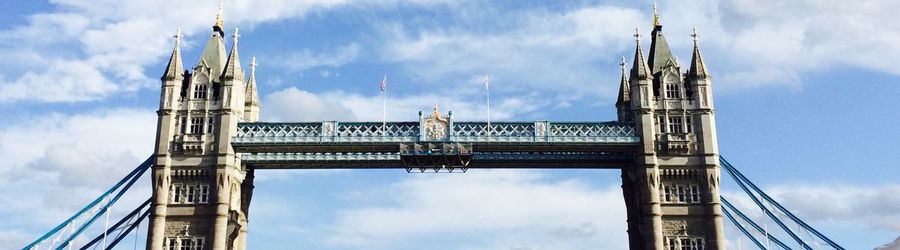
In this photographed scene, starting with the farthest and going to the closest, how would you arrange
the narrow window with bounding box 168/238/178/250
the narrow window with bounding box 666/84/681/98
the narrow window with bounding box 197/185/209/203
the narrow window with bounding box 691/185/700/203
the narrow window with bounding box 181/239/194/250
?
the narrow window with bounding box 666/84/681/98
the narrow window with bounding box 691/185/700/203
the narrow window with bounding box 197/185/209/203
the narrow window with bounding box 181/239/194/250
the narrow window with bounding box 168/238/178/250

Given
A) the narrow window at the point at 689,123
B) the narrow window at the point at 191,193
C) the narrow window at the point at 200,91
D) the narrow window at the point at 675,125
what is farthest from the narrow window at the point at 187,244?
the narrow window at the point at 689,123

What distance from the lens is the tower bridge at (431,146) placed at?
59.3 metres

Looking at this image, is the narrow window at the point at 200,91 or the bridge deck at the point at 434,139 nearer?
the bridge deck at the point at 434,139

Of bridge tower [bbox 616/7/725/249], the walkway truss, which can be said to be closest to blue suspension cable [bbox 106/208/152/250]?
the walkway truss

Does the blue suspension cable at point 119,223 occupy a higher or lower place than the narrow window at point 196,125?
lower

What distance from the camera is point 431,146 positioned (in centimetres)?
6044

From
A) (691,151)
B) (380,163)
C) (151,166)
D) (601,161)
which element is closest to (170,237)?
(151,166)

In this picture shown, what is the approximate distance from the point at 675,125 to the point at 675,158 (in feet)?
7.92

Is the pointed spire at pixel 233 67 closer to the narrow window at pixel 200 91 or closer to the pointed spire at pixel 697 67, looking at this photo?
the narrow window at pixel 200 91

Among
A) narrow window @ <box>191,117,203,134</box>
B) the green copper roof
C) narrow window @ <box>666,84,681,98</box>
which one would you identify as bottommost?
narrow window @ <box>191,117,203,134</box>

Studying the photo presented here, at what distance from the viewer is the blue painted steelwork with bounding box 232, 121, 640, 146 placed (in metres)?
60.4

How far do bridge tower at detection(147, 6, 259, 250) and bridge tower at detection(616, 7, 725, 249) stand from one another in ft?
89.8

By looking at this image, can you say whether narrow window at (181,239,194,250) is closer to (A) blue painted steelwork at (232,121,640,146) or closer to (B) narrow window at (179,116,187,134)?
(A) blue painted steelwork at (232,121,640,146)

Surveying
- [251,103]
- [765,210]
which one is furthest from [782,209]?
[251,103]
